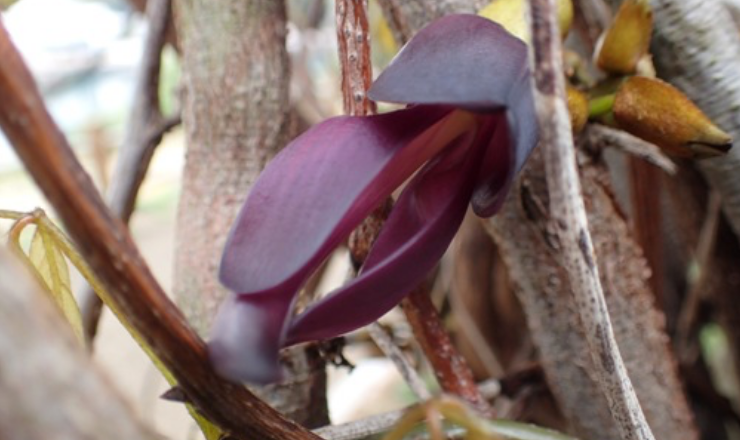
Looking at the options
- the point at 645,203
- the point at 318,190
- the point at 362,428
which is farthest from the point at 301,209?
the point at 645,203

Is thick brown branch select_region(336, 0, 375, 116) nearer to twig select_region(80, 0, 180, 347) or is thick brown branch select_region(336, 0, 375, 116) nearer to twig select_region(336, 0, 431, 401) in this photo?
twig select_region(336, 0, 431, 401)

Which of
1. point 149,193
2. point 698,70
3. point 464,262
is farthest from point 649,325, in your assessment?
point 149,193

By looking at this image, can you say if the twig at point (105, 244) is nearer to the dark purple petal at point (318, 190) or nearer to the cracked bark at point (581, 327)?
the dark purple petal at point (318, 190)

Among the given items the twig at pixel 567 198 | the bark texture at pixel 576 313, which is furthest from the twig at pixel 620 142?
the twig at pixel 567 198

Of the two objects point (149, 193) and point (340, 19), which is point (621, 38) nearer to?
point (340, 19)

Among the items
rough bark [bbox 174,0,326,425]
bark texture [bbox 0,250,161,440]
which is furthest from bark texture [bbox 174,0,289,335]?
bark texture [bbox 0,250,161,440]
